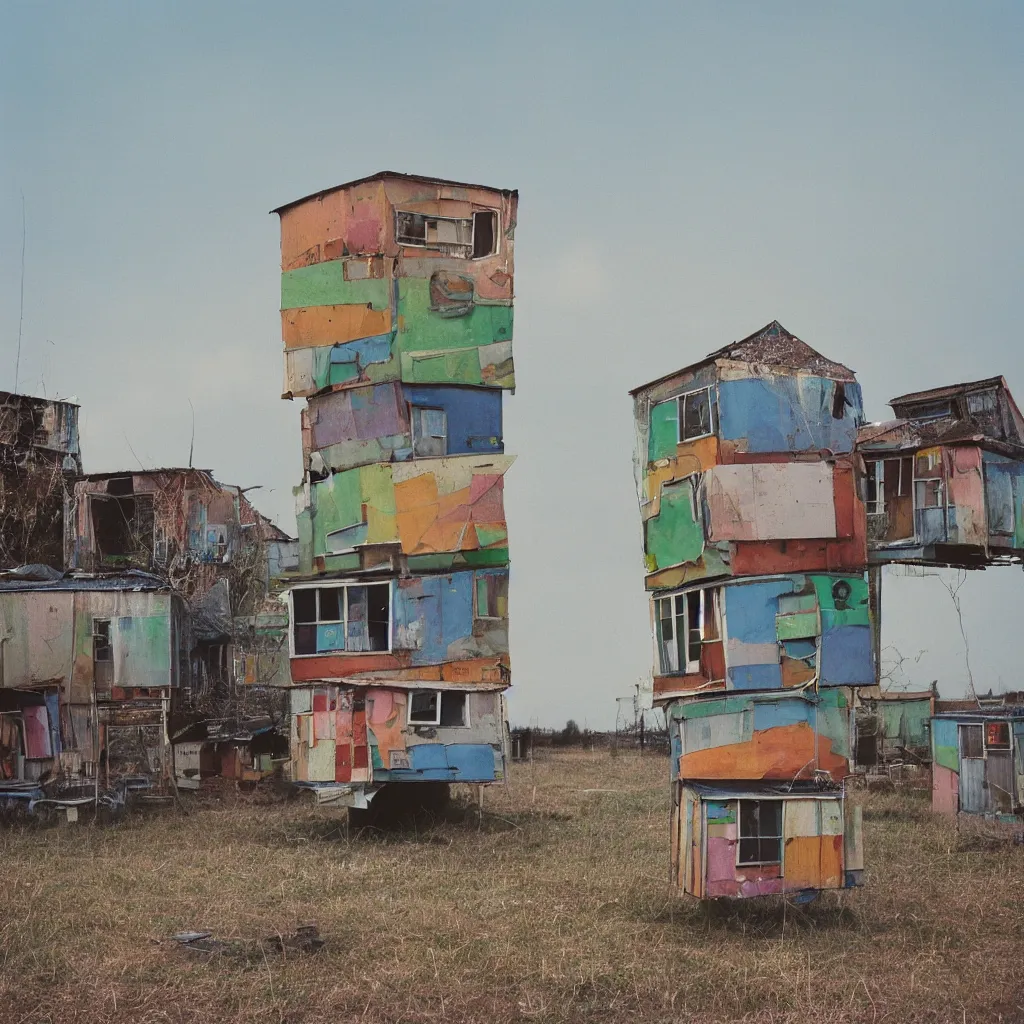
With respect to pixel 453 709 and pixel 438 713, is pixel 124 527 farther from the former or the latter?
pixel 438 713

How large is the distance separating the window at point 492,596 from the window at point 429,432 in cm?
275

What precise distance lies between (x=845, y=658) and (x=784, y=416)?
340 centimetres

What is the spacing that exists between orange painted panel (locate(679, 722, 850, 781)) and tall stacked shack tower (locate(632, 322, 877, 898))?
18mm

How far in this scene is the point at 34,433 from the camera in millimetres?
44406

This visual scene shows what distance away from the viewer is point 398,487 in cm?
2745

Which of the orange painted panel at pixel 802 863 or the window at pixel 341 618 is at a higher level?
the window at pixel 341 618

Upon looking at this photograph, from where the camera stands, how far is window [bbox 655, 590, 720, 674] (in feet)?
62.4

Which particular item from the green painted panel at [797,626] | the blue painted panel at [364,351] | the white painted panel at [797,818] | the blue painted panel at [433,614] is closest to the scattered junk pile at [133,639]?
the blue painted panel at [433,614]

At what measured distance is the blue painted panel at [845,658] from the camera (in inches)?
709

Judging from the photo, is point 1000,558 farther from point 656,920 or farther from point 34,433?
point 34,433

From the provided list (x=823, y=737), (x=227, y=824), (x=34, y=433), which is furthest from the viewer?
(x=34, y=433)

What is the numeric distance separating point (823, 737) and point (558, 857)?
7.69m

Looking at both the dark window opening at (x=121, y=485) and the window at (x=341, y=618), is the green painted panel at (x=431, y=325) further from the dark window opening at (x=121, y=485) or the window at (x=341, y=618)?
the dark window opening at (x=121, y=485)

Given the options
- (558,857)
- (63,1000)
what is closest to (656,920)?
(558,857)
